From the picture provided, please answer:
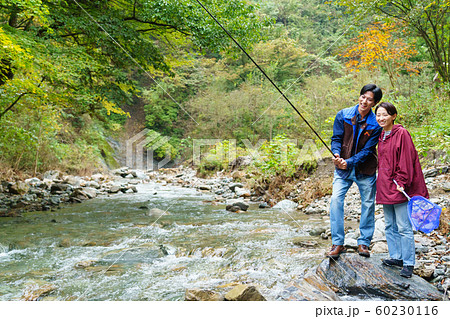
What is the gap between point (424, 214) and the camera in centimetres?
227

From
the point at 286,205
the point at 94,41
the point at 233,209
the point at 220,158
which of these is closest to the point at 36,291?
the point at 233,209

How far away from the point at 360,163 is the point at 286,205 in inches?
176

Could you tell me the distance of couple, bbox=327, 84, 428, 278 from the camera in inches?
95.0

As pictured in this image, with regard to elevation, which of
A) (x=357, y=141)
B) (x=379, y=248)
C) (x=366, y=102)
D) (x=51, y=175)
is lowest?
(x=51, y=175)

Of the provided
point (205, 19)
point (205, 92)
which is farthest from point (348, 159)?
point (205, 92)

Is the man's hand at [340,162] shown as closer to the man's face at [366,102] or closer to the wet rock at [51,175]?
the man's face at [366,102]

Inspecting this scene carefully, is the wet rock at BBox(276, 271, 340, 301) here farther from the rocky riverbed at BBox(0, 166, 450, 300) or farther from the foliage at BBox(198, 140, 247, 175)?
the foliage at BBox(198, 140, 247, 175)

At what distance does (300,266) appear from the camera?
3227 mm

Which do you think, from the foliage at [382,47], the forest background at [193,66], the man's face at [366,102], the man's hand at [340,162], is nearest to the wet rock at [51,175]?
the forest background at [193,66]

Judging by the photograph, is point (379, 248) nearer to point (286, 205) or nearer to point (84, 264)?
point (84, 264)

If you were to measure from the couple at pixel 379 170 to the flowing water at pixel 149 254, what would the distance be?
0.88 meters

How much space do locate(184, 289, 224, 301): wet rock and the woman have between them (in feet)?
4.69

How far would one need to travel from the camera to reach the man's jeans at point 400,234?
94.3 inches

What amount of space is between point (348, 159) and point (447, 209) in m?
2.24
